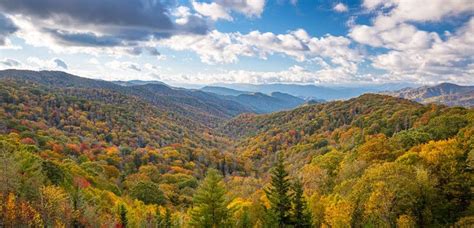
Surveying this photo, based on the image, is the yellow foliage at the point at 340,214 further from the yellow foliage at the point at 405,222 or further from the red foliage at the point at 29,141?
the red foliage at the point at 29,141

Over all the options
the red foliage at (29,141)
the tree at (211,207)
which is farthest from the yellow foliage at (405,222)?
the red foliage at (29,141)

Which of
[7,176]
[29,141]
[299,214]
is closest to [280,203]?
[299,214]

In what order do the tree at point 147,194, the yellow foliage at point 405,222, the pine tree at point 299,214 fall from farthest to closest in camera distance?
the tree at point 147,194, the pine tree at point 299,214, the yellow foliage at point 405,222

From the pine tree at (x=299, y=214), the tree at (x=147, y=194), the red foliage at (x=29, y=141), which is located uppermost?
the pine tree at (x=299, y=214)

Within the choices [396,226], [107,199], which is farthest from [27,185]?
[396,226]

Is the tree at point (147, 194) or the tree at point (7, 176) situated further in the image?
the tree at point (147, 194)

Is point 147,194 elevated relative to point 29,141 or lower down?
lower down

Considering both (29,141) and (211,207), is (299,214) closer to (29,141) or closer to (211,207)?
(211,207)

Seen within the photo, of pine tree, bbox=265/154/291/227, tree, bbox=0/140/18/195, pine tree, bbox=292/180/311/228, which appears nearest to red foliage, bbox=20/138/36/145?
tree, bbox=0/140/18/195

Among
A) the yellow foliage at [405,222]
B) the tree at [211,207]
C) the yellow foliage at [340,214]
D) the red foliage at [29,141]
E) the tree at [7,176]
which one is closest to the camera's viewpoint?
the yellow foliage at [405,222]

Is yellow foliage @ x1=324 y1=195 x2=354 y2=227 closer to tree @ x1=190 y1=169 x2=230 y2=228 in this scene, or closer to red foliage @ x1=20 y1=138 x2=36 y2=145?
tree @ x1=190 y1=169 x2=230 y2=228
